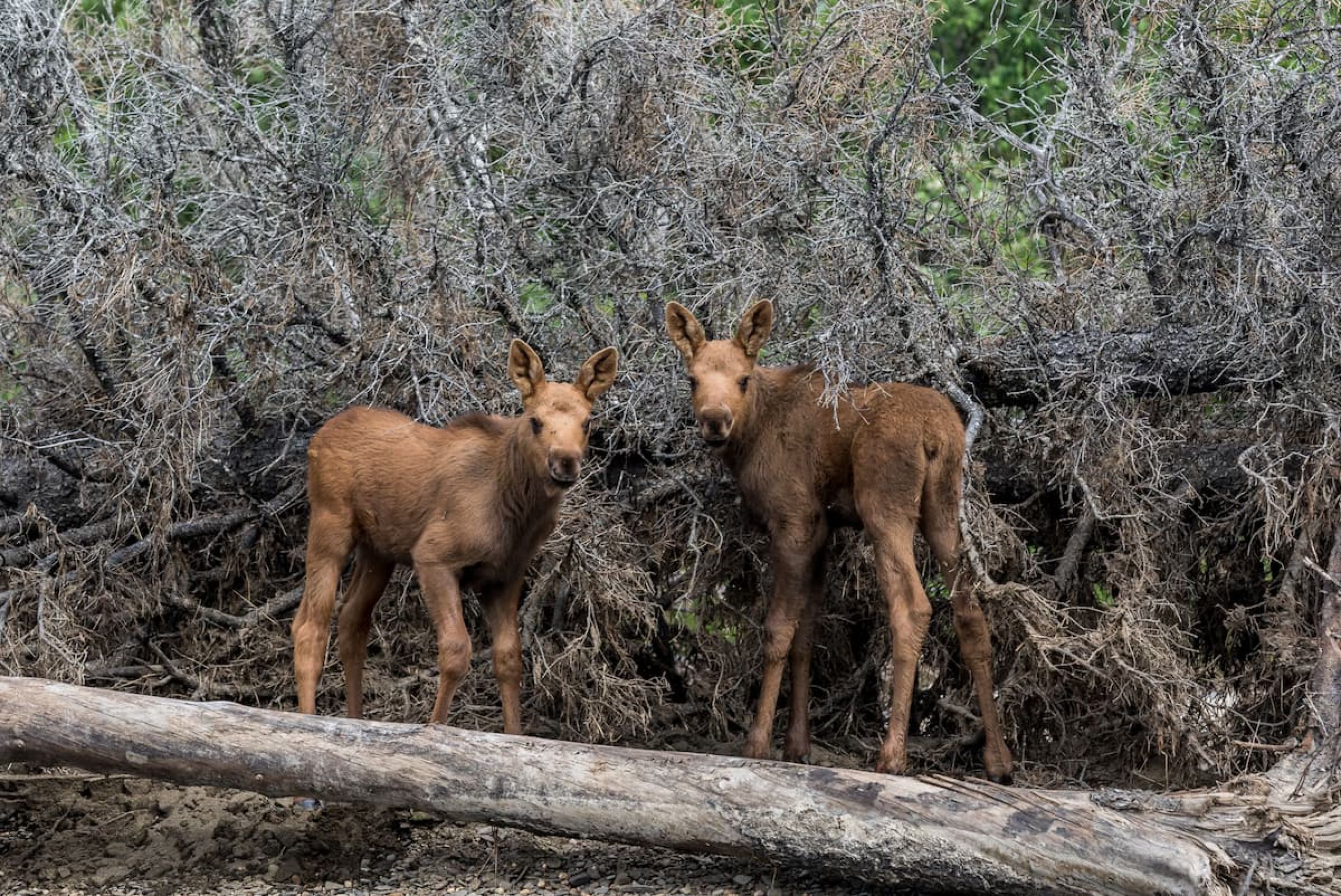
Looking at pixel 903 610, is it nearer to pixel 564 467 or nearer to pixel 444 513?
pixel 564 467

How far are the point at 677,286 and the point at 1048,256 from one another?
7.51 feet

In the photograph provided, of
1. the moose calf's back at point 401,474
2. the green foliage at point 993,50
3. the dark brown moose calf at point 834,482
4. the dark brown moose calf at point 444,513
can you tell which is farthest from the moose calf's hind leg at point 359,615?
the green foliage at point 993,50

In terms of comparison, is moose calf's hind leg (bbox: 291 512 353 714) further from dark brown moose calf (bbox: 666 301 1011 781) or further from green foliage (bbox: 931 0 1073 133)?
green foliage (bbox: 931 0 1073 133)

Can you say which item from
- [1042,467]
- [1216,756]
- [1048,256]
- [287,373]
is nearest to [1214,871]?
[1216,756]

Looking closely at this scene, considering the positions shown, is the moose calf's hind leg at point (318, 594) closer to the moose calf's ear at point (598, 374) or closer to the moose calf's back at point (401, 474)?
the moose calf's back at point (401, 474)

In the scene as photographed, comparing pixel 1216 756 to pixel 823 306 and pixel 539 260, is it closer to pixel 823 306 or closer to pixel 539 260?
pixel 823 306

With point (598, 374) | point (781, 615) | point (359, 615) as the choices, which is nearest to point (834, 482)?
point (781, 615)

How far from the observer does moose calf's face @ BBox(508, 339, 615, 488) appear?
6973 mm

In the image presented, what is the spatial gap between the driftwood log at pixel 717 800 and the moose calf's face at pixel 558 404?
1331mm

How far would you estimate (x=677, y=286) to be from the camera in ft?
28.3

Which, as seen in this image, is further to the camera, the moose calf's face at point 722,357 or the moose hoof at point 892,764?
the moose calf's face at point 722,357

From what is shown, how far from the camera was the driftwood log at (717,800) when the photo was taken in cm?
590

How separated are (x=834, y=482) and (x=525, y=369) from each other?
5.54 ft

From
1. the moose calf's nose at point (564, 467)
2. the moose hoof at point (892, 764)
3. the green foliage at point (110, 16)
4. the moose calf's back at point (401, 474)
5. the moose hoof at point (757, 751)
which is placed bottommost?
the moose hoof at point (757, 751)
